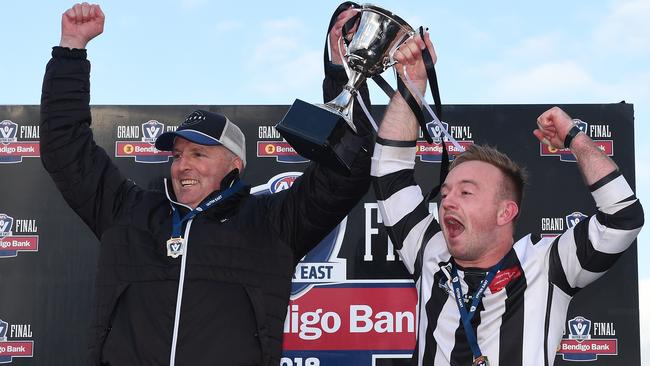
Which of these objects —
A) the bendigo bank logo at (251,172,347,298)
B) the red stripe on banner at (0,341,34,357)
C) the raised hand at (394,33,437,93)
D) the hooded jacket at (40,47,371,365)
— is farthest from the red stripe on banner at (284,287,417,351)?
the raised hand at (394,33,437,93)

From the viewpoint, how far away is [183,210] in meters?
2.90

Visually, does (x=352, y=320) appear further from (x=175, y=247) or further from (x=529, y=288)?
(x=529, y=288)

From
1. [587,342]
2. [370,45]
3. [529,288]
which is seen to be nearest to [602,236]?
[529,288]

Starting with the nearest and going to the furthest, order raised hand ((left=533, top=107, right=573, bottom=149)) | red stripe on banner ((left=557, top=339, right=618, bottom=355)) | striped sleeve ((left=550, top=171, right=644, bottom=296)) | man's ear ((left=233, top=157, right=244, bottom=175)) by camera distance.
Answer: striped sleeve ((left=550, top=171, right=644, bottom=296))
raised hand ((left=533, top=107, right=573, bottom=149))
man's ear ((left=233, top=157, right=244, bottom=175))
red stripe on banner ((left=557, top=339, right=618, bottom=355))

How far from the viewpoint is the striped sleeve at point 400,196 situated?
9.13ft

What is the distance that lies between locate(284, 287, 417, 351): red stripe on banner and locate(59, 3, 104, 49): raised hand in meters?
1.53

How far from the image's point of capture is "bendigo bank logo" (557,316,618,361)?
377cm

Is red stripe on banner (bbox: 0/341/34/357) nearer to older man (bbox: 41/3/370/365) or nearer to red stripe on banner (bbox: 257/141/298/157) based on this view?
older man (bbox: 41/3/370/365)

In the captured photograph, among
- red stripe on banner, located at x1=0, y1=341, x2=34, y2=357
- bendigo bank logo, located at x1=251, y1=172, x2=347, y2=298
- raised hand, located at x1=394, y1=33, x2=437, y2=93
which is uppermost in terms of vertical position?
raised hand, located at x1=394, y1=33, x2=437, y2=93

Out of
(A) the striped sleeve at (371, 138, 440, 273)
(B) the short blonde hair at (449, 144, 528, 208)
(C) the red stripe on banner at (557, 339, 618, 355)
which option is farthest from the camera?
(C) the red stripe on banner at (557, 339, 618, 355)

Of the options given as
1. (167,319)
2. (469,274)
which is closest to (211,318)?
(167,319)

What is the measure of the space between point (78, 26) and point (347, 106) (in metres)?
1.06

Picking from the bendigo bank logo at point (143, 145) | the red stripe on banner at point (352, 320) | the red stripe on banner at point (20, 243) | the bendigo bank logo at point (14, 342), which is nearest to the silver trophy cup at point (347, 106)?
the red stripe on banner at point (352, 320)

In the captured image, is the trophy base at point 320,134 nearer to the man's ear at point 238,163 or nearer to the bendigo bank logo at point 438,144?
the man's ear at point 238,163
